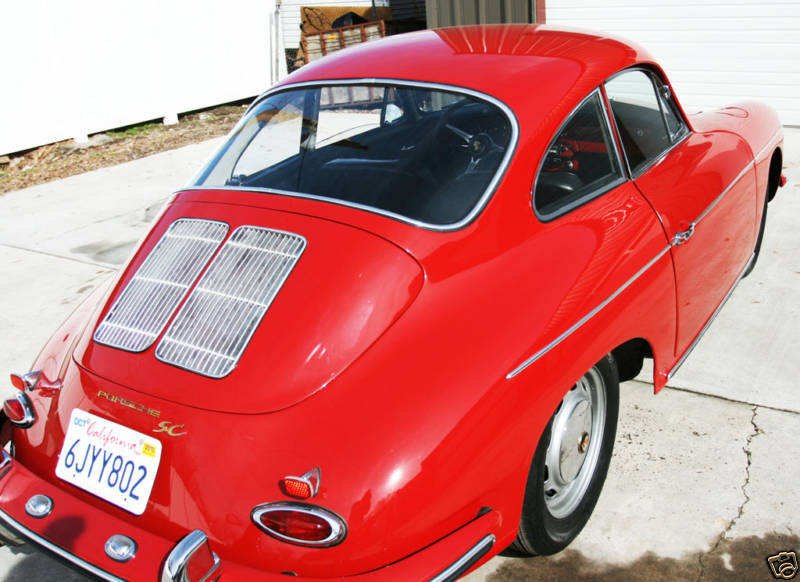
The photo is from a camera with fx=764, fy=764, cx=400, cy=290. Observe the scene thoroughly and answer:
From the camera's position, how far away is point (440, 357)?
220cm

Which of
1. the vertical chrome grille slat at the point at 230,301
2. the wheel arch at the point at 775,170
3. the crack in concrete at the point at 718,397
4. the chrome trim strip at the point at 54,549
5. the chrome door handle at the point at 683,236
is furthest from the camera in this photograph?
the wheel arch at the point at 775,170

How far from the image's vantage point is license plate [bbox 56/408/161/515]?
84.7 inches

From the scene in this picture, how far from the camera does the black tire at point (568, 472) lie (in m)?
2.40

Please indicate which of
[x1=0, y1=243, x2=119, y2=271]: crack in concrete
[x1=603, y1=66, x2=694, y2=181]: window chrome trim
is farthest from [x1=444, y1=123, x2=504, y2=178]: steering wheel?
[x1=0, y1=243, x2=119, y2=271]: crack in concrete

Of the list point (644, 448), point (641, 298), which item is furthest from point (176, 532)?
point (644, 448)

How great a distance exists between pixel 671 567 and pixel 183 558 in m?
1.65

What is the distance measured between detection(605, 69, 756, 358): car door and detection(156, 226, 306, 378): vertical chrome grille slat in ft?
4.82

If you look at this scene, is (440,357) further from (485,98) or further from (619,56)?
(619,56)

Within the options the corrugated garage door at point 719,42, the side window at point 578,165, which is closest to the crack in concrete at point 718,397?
the side window at point 578,165

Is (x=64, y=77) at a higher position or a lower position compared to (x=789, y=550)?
higher

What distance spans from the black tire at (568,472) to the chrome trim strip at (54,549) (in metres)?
1.22

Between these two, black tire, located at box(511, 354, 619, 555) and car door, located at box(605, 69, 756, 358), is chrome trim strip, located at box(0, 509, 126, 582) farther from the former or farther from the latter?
car door, located at box(605, 69, 756, 358)

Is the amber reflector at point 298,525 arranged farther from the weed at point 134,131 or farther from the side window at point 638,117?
the weed at point 134,131

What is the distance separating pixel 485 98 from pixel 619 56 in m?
0.77
